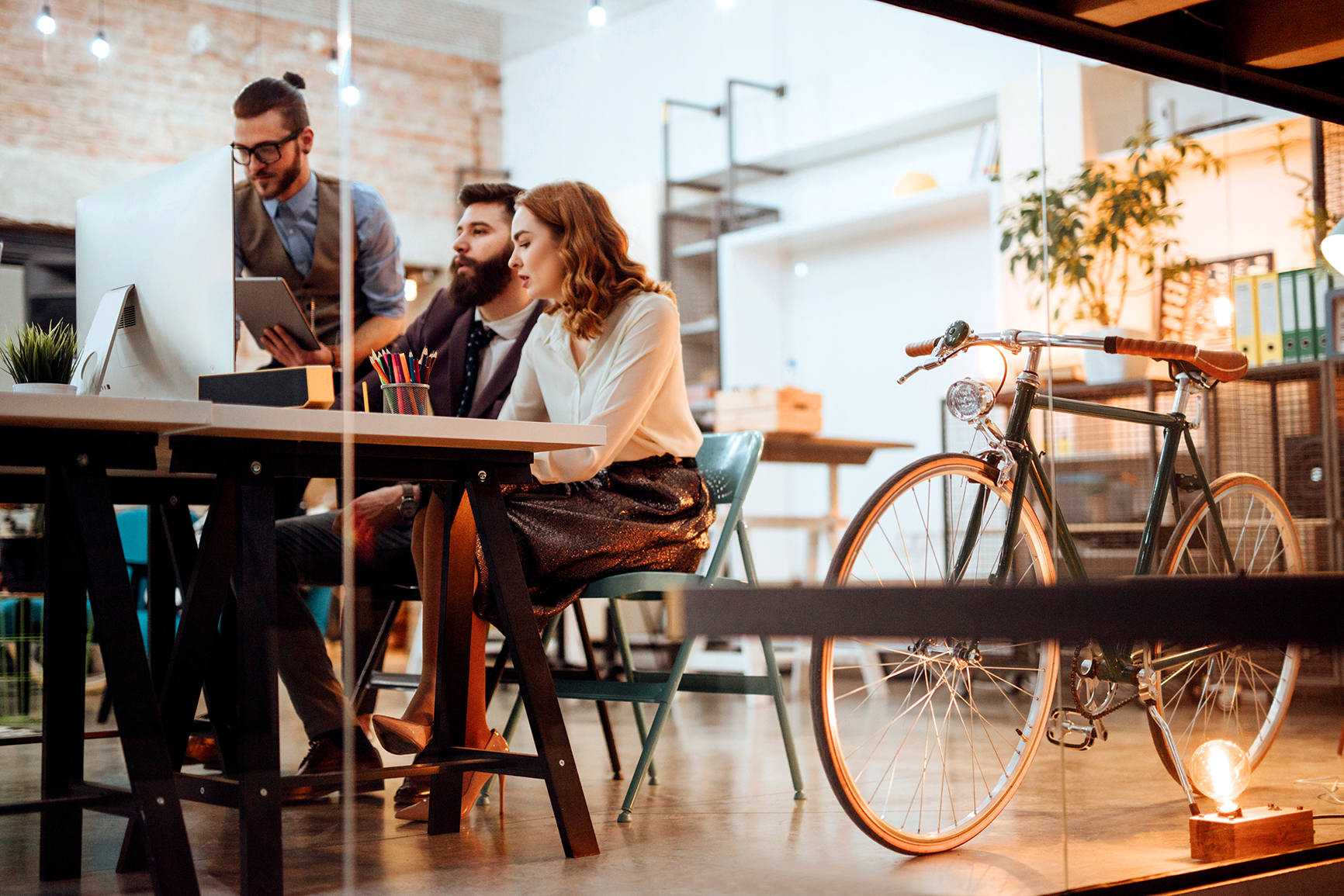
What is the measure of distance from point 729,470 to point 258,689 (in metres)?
1.11

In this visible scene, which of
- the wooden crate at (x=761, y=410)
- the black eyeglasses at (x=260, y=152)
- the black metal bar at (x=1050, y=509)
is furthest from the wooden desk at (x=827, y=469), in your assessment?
the black eyeglasses at (x=260, y=152)

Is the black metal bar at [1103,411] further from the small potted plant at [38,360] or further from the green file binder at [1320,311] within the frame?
the small potted plant at [38,360]

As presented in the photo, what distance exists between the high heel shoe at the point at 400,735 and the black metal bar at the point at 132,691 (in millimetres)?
418

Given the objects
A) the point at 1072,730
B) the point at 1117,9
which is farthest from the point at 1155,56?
the point at 1072,730

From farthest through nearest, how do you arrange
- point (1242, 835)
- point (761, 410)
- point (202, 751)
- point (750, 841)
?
point (761, 410), point (202, 751), point (1242, 835), point (750, 841)

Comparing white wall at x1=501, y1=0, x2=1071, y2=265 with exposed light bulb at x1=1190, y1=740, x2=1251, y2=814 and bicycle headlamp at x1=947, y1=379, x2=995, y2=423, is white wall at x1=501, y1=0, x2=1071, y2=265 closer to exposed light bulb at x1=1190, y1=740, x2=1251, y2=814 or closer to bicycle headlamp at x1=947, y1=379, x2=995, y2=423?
bicycle headlamp at x1=947, y1=379, x2=995, y2=423

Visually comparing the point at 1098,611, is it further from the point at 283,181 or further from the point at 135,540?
the point at 135,540

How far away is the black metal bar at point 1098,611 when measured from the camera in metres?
0.54

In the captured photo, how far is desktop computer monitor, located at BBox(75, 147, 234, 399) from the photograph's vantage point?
1717mm

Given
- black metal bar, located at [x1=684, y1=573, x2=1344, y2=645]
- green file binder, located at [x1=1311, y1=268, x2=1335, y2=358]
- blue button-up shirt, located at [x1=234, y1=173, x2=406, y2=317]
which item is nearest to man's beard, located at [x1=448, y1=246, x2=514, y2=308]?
blue button-up shirt, located at [x1=234, y1=173, x2=406, y2=317]

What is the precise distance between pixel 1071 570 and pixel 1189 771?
15.1 inches

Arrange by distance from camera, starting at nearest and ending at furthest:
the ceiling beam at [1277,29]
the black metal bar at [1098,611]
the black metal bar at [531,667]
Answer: the black metal bar at [1098,611] < the black metal bar at [531,667] < the ceiling beam at [1277,29]

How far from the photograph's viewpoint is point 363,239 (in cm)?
184

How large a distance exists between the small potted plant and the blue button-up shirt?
29 centimetres
